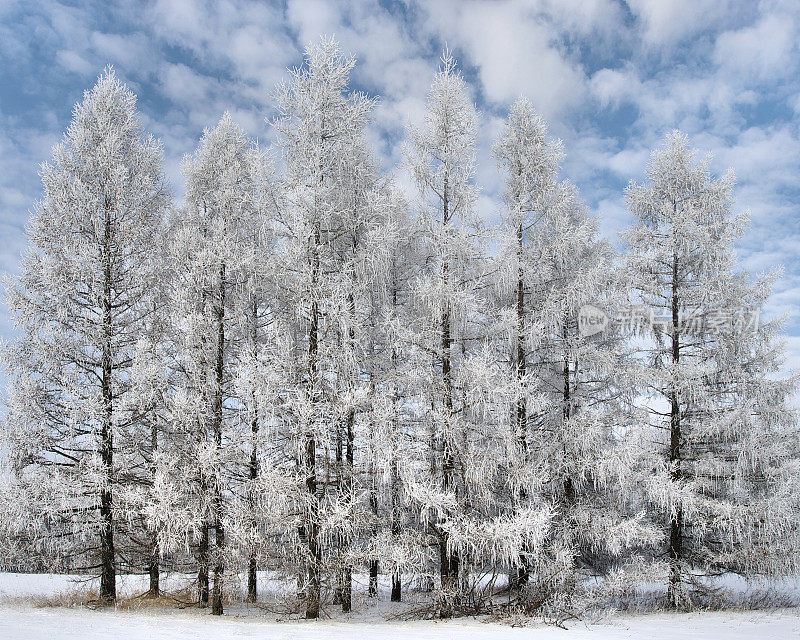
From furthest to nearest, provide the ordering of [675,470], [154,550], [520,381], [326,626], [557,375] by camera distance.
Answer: [557,375] < [675,470] < [154,550] < [520,381] < [326,626]

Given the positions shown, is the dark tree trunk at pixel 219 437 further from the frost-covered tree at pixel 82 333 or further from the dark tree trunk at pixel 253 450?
the frost-covered tree at pixel 82 333

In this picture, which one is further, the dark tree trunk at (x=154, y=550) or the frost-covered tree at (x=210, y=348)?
the dark tree trunk at (x=154, y=550)

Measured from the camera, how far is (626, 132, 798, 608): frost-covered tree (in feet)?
38.1

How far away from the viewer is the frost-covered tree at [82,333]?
420 inches

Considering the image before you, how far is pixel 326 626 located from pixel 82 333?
8.16 metres

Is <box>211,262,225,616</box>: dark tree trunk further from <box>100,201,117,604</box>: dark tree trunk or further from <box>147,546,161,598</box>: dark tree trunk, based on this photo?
<box>100,201,117,604</box>: dark tree trunk

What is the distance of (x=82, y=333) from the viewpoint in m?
11.3

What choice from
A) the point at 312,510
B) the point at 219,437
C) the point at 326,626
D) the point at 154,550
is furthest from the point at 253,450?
the point at 326,626

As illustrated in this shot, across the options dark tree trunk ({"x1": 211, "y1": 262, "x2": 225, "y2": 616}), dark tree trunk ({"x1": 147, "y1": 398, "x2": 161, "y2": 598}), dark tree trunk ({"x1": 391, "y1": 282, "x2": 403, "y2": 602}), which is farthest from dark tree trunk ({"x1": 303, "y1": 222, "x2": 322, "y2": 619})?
dark tree trunk ({"x1": 147, "y1": 398, "x2": 161, "y2": 598})

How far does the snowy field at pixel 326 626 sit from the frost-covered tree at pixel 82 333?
1780mm

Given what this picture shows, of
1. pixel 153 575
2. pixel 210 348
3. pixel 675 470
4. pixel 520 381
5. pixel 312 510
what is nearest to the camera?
pixel 312 510

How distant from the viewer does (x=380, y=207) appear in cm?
1092

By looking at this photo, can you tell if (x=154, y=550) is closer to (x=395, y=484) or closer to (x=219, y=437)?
(x=219, y=437)

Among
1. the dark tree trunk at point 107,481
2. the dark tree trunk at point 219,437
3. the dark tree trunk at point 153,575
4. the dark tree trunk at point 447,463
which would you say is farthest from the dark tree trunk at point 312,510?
the dark tree trunk at point 153,575
